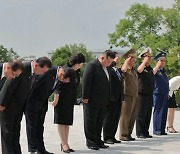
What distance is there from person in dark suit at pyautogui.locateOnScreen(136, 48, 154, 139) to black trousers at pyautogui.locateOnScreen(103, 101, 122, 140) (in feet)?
3.65

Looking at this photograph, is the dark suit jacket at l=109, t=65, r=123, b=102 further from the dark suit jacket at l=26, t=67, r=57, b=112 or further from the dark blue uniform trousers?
the dark blue uniform trousers

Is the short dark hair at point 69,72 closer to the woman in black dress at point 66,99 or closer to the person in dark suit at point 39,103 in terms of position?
the person in dark suit at point 39,103

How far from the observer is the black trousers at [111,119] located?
903 centimetres

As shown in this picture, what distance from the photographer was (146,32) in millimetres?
34281

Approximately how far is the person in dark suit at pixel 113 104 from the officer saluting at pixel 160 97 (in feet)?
5.35

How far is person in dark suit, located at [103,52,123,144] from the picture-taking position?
893cm

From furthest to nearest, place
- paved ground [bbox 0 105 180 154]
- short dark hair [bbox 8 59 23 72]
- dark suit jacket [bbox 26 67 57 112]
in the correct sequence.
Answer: paved ground [bbox 0 105 180 154] < dark suit jacket [bbox 26 67 57 112] < short dark hair [bbox 8 59 23 72]

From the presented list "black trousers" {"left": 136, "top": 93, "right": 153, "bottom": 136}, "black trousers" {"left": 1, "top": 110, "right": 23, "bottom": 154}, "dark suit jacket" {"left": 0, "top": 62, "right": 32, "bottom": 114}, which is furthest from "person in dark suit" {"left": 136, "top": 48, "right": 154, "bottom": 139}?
"black trousers" {"left": 1, "top": 110, "right": 23, "bottom": 154}

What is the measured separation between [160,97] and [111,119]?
6.62 feet

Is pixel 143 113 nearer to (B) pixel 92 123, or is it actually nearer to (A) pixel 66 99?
(B) pixel 92 123

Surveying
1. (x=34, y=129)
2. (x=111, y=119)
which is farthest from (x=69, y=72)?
(x=111, y=119)

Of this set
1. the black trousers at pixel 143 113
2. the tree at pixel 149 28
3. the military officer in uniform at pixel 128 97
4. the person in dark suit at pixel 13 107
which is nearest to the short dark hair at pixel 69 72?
the person in dark suit at pixel 13 107

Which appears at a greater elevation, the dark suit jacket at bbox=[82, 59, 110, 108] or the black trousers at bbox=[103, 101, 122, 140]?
the dark suit jacket at bbox=[82, 59, 110, 108]

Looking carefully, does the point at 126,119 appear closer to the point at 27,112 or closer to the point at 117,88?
the point at 117,88
